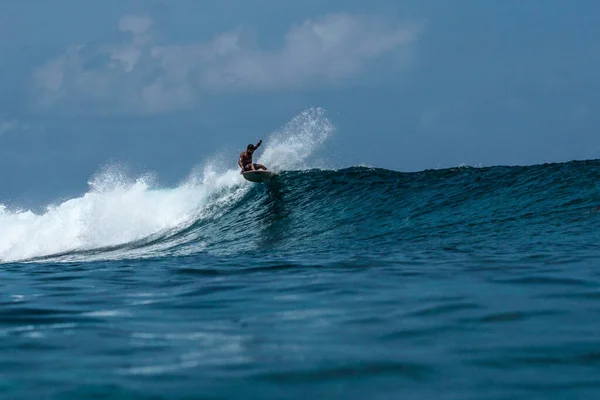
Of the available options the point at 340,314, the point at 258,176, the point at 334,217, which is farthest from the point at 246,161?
the point at 340,314

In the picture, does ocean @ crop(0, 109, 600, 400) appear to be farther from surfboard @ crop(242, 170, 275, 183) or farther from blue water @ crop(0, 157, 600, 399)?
surfboard @ crop(242, 170, 275, 183)

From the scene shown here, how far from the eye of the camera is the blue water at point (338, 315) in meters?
A: 3.74

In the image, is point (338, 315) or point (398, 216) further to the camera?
point (398, 216)

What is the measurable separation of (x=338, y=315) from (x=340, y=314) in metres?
0.04

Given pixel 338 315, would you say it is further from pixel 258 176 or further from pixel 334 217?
pixel 258 176

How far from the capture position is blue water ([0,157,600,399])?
147 inches

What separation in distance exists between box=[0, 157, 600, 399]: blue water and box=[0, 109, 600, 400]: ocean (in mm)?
18

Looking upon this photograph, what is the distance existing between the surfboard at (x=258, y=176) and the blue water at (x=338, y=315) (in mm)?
5573

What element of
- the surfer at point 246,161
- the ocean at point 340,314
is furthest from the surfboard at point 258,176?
the ocean at point 340,314

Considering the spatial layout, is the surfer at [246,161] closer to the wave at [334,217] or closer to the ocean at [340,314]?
the wave at [334,217]

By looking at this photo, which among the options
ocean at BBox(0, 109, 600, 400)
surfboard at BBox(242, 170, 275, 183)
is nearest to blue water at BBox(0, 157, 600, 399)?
ocean at BBox(0, 109, 600, 400)

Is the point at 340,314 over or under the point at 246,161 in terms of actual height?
under

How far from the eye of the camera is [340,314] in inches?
216

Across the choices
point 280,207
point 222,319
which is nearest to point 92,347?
point 222,319
